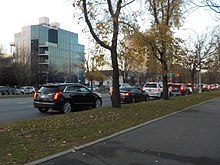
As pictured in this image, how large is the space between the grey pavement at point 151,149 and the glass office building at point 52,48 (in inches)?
3124

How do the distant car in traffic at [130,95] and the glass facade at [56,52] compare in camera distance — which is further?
the glass facade at [56,52]

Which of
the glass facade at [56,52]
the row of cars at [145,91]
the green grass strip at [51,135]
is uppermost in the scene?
the glass facade at [56,52]

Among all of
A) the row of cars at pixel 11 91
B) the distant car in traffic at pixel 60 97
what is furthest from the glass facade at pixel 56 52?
the distant car in traffic at pixel 60 97

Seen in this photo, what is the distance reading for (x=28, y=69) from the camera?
248ft

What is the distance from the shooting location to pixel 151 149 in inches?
285

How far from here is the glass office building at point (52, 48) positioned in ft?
320

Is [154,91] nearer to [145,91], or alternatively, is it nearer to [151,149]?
[145,91]

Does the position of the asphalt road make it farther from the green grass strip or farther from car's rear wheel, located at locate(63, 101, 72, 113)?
the green grass strip

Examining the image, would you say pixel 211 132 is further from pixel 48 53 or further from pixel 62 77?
pixel 48 53

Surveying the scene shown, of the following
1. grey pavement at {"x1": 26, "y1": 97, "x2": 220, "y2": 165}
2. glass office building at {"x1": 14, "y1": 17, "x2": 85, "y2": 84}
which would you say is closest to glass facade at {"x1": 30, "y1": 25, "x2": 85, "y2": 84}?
glass office building at {"x1": 14, "y1": 17, "x2": 85, "y2": 84}

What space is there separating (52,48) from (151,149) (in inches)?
4072

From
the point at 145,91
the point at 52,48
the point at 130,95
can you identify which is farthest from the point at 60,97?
the point at 52,48

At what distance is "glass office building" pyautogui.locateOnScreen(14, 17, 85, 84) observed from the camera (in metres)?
97.5

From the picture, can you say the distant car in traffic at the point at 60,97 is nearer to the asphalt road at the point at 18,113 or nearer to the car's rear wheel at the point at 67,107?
the car's rear wheel at the point at 67,107
